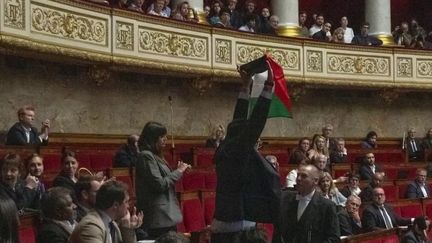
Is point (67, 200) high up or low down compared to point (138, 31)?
down

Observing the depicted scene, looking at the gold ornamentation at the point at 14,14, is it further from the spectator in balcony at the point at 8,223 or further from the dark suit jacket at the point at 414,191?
the spectator in balcony at the point at 8,223

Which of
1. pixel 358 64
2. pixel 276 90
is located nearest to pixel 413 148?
pixel 358 64

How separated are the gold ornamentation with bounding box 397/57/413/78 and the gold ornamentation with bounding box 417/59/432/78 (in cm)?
17

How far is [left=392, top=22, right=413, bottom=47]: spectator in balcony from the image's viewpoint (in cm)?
1353

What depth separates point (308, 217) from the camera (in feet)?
13.1

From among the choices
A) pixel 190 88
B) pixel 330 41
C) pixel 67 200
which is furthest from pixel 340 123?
pixel 67 200

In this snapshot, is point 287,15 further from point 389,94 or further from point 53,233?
point 53,233

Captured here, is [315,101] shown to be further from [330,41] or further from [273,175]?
[273,175]

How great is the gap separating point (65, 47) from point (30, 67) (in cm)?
63

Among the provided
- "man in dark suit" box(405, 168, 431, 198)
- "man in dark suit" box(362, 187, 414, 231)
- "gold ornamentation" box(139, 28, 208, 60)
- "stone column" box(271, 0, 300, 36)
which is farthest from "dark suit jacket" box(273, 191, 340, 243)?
"stone column" box(271, 0, 300, 36)

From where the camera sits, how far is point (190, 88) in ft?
36.1

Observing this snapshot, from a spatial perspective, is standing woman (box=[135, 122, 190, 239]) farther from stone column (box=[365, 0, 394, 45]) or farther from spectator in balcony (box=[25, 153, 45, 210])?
stone column (box=[365, 0, 394, 45])

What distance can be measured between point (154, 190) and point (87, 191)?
657mm

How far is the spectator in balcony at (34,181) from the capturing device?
496 cm
